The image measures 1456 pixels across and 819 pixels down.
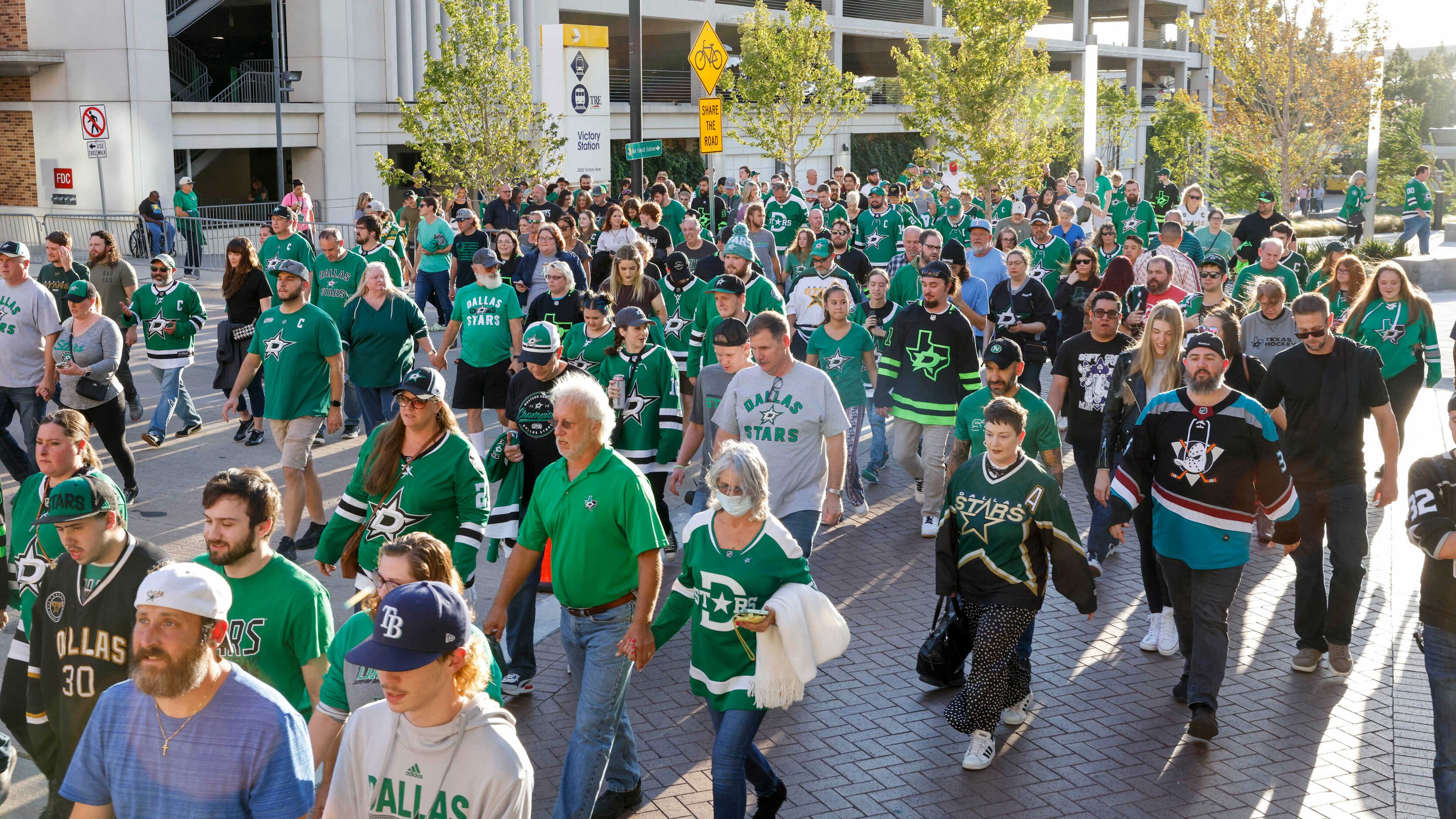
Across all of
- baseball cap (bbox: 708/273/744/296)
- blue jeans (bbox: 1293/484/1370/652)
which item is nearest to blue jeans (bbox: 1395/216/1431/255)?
blue jeans (bbox: 1293/484/1370/652)

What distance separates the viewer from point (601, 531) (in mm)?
5293

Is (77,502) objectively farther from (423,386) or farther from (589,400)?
(589,400)

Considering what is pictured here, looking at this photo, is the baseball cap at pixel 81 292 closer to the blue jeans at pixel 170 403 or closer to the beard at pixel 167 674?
the blue jeans at pixel 170 403

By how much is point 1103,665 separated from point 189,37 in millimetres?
39545

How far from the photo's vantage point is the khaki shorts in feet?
29.9

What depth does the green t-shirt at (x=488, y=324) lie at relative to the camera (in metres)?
10.8

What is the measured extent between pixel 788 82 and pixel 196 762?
36163 mm

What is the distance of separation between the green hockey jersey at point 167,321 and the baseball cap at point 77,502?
8351mm

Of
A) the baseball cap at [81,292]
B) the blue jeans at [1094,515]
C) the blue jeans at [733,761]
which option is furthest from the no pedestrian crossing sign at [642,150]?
the blue jeans at [733,761]

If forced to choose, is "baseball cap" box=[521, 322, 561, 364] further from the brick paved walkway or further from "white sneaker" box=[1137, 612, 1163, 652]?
"white sneaker" box=[1137, 612, 1163, 652]

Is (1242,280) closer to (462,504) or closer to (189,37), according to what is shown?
(462,504)

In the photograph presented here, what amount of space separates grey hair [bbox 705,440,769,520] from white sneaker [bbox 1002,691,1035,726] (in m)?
2.23

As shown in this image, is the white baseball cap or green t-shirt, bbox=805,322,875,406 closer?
the white baseball cap

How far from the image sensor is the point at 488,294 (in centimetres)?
1081
